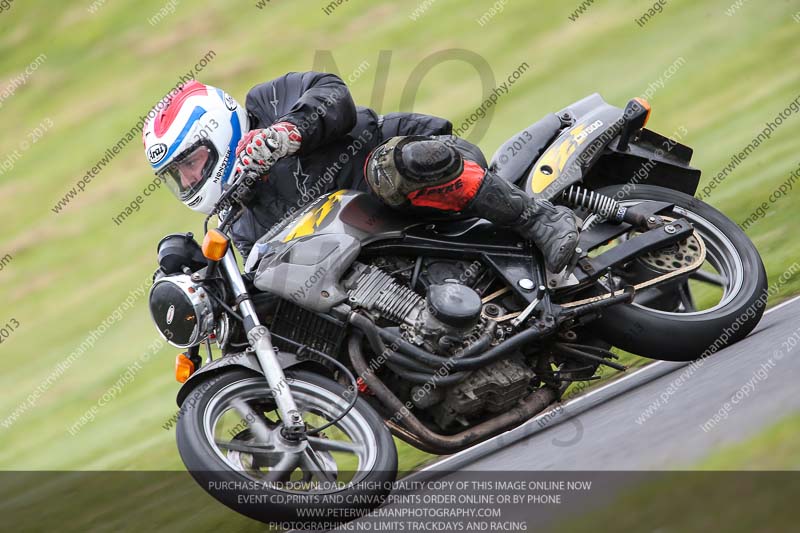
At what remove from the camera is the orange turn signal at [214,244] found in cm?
403

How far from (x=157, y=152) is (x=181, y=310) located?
706 millimetres

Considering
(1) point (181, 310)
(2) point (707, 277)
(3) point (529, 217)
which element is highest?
(1) point (181, 310)

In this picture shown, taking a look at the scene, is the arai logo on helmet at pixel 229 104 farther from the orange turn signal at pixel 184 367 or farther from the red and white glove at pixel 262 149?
the orange turn signal at pixel 184 367

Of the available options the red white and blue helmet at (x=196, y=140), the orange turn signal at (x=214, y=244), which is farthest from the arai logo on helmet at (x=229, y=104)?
the orange turn signal at (x=214, y=244)

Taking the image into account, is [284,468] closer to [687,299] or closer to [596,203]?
[596,203]

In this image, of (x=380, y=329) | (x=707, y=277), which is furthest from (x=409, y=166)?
(x=707, y=277)

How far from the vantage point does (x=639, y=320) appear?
15.2 ft

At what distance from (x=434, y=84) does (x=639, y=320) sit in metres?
7.34

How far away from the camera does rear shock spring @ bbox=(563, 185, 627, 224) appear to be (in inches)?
193

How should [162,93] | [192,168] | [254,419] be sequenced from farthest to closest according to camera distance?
[162,93]
[192,168]
[254,419]

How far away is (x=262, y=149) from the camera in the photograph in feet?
13.0

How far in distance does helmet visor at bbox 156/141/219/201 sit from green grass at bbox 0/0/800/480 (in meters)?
1.89

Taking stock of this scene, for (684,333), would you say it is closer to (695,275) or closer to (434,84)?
(695,275)

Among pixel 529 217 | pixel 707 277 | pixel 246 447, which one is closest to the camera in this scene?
pixel 246 447
